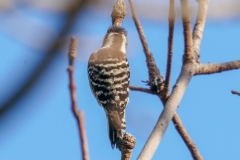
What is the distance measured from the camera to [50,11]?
88 cm

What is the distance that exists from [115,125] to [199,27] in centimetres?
261

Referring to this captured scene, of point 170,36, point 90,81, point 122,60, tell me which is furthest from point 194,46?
point 90,81

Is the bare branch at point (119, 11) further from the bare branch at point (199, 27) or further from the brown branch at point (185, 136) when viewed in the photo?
the brown branch at point (185, 136)

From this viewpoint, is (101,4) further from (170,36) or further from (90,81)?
(90,81)

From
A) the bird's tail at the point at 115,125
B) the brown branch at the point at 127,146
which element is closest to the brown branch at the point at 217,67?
the brown branch at the point at 127,146

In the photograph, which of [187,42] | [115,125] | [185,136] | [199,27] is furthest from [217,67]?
[115,125]

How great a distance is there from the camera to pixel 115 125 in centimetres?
589

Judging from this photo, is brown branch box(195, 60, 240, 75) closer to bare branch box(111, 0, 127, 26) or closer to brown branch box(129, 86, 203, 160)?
brown branch box(129, 86, 203, 160)

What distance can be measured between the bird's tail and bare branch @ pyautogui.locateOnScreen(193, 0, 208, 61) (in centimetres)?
232

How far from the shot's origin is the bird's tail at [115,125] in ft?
18.7

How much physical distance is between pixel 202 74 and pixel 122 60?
3.30 meters

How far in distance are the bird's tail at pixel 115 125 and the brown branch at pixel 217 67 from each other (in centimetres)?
245

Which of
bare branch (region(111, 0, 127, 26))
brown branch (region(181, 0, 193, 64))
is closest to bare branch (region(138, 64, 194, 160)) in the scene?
brown branch (region(181, 0, 193, 64))

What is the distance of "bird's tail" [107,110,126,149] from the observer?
5.71 m
